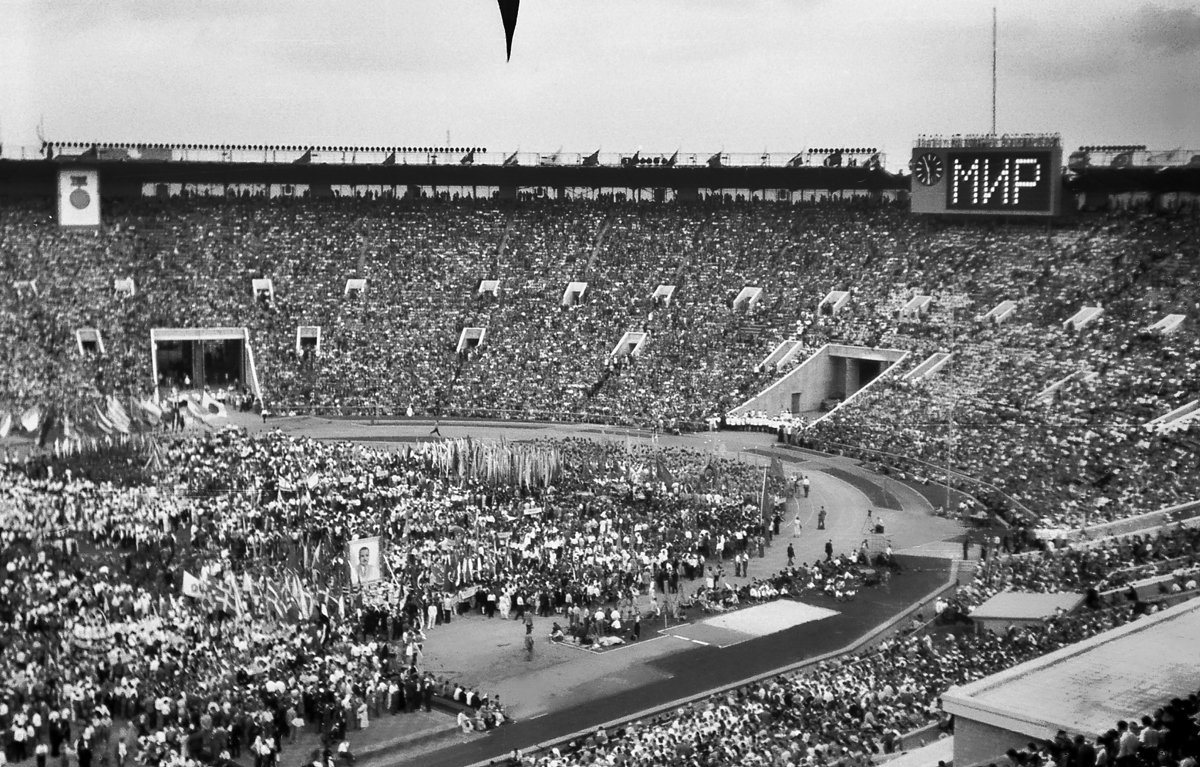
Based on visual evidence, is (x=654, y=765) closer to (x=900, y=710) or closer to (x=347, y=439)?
(x=900, y=710)

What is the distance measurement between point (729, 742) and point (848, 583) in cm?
1389

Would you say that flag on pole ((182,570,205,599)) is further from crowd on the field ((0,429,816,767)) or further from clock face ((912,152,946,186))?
clock face ((912,152,946,186))

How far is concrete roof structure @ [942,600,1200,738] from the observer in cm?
1616

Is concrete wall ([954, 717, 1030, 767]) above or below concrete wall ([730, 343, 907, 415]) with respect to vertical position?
below

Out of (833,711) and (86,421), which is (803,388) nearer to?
(86,421)

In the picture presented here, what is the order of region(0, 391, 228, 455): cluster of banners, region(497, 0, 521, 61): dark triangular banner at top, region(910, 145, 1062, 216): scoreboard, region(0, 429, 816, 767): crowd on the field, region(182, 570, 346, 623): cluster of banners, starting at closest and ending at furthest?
region(497, 0, 521, 61): dark triangular banner at top, region(0, 429, 816, 767): crowd on the field, region(182, 570, 346, 623): cluster of banners, region(0, 391, 228, 455): cluster of banners, region(910, 145, 1062, 216): scoreboard

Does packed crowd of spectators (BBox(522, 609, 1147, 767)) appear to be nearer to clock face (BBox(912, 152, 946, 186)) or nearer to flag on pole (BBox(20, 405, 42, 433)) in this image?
flag on pole (BBox(20, 405, 42, 433))

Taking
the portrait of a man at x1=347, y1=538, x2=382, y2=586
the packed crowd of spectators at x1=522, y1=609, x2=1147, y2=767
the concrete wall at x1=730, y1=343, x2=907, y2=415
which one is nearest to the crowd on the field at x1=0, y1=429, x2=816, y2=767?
the portrait of a man at x1=347, y1=538, x2=382, y2=586

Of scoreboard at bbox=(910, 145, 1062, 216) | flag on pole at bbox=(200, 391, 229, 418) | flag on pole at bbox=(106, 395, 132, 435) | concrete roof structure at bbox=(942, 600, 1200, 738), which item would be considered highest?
scoreboard at bbox=(910, 145, 1062, 216)

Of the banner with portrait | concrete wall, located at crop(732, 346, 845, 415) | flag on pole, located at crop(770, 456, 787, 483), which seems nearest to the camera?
the banner with portrait

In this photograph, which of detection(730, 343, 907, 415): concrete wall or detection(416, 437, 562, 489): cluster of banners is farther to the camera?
detection(730, 343, 907, 415): concrete wall

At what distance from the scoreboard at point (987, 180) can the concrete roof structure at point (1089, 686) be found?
39.9 m

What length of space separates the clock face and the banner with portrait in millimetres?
37787

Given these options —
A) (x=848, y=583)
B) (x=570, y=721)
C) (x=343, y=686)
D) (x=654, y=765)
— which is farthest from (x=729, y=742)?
(x=848, y=583)
